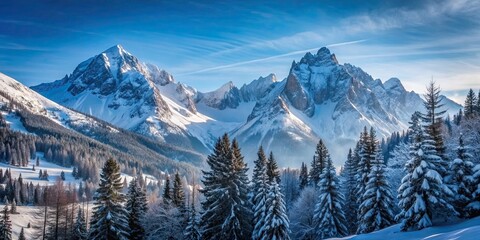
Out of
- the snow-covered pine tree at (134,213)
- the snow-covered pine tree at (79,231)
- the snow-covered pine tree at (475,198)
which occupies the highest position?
the snow-covered pine tree at (475,198)

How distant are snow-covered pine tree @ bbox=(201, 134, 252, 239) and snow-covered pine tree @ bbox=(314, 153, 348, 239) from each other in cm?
1225

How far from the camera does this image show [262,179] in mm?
52375

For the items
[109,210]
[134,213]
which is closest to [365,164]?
[134,213]

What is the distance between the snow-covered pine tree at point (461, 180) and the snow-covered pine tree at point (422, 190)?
122 cm

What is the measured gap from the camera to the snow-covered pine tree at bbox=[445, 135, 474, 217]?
3609cm

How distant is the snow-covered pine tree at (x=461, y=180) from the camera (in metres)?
36.1

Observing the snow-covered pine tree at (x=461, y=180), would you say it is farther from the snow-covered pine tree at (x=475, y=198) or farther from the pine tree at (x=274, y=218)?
the pine tree at (x=274, y=218)

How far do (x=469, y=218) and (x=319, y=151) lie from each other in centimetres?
3514

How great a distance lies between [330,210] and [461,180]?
799 inches

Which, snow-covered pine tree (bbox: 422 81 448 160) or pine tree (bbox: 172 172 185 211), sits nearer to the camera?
snow-covered pine tree (bbox: 422 81 448 160)

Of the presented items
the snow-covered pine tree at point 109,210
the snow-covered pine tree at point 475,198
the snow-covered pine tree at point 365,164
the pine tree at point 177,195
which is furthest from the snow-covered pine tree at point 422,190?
the pine tree at point 177,195

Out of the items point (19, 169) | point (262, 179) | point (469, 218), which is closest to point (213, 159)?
point (262, 179)

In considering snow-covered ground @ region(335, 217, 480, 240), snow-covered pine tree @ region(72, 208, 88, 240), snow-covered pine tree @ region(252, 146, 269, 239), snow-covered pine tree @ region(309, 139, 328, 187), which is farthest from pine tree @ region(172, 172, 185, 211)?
snow-covered ground @ region(335, 217, 480, 240)

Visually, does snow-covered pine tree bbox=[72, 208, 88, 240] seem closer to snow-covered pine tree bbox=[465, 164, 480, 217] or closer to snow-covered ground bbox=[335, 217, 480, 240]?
snow-covered ground bbox=[335, 217, 480, 240]
